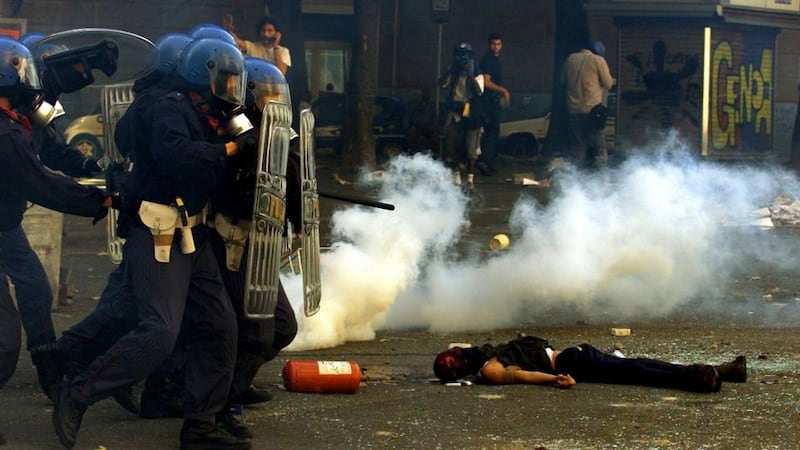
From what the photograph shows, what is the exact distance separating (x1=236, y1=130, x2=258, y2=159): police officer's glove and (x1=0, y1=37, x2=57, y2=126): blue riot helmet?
112 centimetres

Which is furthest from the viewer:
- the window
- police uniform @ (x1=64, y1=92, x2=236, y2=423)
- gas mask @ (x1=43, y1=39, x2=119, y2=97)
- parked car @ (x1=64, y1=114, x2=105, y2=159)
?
the window

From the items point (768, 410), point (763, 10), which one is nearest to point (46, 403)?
point (768, 410)

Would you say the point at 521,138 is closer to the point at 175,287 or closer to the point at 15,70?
the point at 15,70

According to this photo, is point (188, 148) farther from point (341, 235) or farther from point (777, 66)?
point (777, 66)

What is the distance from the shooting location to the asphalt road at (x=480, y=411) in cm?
567

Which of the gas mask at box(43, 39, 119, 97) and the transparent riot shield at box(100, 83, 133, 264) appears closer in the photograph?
the transparent riot shield at box(100, 83, 133, 264)

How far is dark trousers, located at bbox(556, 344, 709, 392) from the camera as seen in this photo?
21.5 ft

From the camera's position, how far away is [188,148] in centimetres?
522

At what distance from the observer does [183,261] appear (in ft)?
17.7

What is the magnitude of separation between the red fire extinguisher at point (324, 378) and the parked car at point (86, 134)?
11.7m

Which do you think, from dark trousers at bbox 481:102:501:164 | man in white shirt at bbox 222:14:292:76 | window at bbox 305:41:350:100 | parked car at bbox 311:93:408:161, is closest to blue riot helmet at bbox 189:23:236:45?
man in white shirt at bbox 222:14:292:76

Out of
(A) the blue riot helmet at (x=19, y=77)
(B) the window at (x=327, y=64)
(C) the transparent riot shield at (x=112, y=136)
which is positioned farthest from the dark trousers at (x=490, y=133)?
(A) the blue riot helmet at (x=19, y=77)

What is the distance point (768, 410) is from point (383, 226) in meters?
2.77

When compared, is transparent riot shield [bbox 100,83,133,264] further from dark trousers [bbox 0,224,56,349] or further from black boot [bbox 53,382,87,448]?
black boot [bbox 53,382,87,448]
